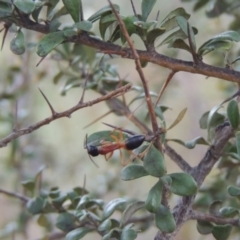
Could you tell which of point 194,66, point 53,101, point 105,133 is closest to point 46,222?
point 105,133

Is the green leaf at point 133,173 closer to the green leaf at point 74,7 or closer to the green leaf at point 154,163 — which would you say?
the green leaf at point 154,163

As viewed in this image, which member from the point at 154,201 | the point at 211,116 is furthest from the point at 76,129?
the point at 154,201

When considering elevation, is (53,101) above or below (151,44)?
below

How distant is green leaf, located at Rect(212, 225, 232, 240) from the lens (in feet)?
1.99

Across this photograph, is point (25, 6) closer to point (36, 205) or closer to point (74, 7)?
point (74, 7)

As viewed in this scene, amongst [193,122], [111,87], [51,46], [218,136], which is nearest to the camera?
[51,46]

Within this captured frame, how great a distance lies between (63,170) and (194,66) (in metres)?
1.07

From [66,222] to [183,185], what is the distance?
0.24 meters

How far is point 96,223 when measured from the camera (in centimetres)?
65

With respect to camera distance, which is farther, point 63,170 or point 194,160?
point 194,160

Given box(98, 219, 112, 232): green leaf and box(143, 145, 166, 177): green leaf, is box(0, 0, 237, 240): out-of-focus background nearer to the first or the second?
box(98, 219, 112, 232): green leaf

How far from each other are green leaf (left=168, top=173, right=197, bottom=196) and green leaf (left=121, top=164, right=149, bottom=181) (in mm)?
31

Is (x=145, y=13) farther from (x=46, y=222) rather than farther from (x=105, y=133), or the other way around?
(x=46, y=222)

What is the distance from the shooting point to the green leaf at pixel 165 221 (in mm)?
Result: 519
